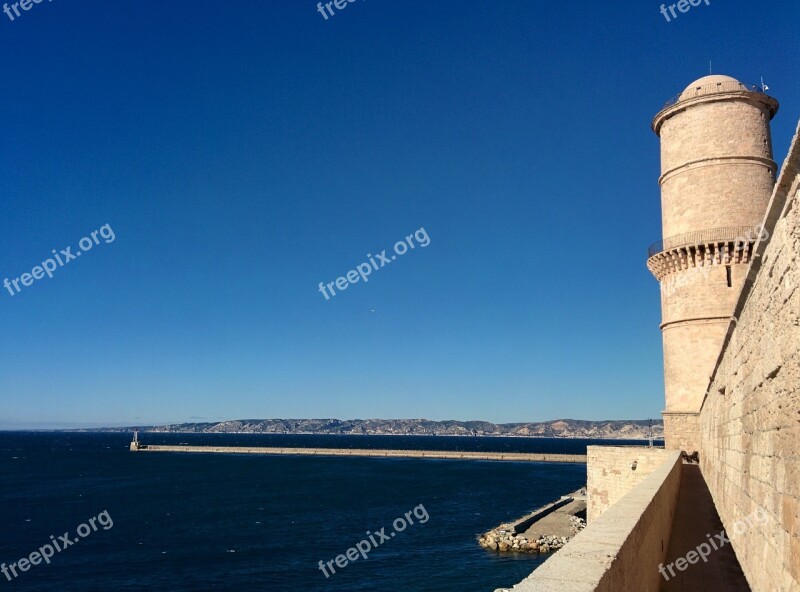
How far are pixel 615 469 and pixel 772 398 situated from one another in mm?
14701

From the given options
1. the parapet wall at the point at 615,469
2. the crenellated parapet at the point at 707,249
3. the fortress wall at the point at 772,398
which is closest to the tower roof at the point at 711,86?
the crenellated parapet at the point at 707,249

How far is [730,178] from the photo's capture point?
68.2ft

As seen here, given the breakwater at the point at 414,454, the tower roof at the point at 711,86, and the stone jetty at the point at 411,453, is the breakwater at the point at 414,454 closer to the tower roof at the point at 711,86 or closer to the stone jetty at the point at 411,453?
the stone jetty at the point at 411,453

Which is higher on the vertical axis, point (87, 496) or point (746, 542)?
point (746, 542)

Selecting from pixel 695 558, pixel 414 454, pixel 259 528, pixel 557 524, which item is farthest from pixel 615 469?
pixel 414 454

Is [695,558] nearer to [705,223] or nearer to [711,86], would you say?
[705,223]

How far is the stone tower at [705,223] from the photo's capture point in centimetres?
2042

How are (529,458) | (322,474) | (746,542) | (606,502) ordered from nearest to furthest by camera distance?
(746,542), (606,502), (322,474), (529,458)

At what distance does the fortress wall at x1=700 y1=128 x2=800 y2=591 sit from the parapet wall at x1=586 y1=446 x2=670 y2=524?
32.3 ft

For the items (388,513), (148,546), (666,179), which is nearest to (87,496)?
(148,546)

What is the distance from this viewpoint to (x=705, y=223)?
20797mm

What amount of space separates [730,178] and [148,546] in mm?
34379

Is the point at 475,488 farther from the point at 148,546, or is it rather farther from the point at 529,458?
the point at 529,458

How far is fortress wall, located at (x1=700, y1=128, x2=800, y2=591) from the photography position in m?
4.44
